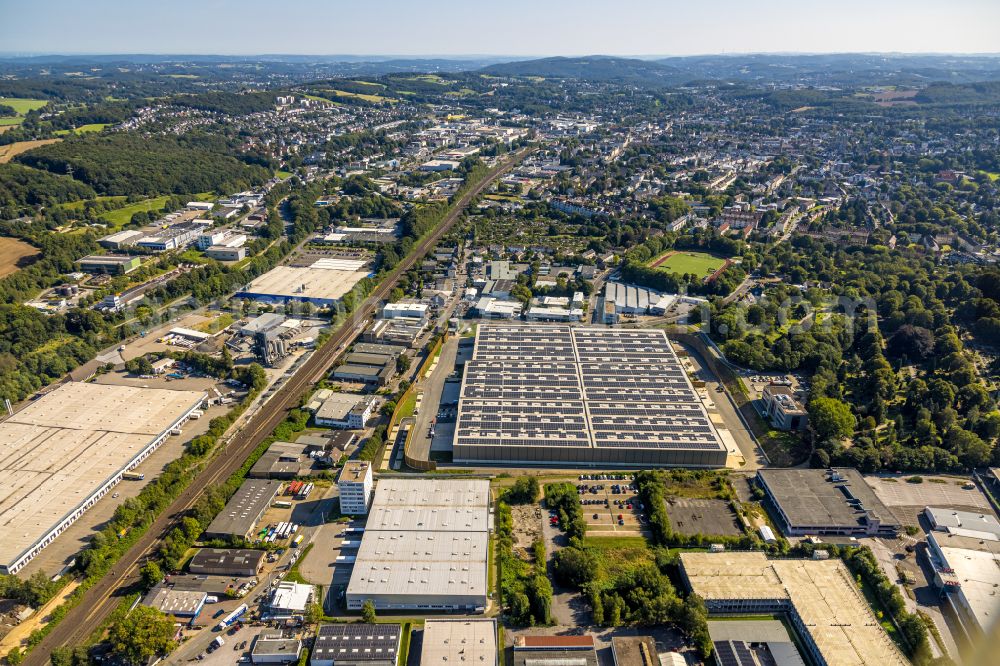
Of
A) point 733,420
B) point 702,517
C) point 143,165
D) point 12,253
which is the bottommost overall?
point 702,517

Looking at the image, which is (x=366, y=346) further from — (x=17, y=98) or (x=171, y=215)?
(x=17, y=98)

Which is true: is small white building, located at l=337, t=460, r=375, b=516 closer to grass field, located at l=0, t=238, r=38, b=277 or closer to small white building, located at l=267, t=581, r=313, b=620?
small white building, located at l=267, t=581, r=313, b=620

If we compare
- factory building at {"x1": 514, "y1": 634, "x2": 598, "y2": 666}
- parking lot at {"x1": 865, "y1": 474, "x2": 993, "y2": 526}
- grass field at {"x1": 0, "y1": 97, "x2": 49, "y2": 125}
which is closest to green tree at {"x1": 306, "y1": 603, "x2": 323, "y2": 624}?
factory building at {"x1": 514, "y1": 634, "x2": 598, "y2": 666}

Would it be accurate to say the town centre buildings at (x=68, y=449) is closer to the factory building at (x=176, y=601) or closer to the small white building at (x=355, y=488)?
the factory building at (x=176, y=601)

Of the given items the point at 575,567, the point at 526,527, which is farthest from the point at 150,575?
the point at 575,567

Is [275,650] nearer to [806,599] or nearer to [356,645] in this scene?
[356,645]

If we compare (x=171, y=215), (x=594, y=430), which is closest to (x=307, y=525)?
(x=594, y=430)
